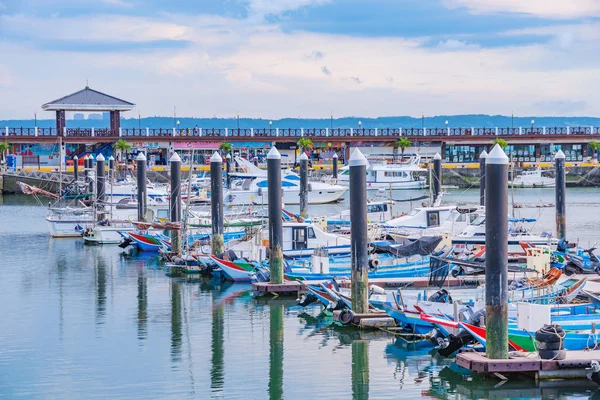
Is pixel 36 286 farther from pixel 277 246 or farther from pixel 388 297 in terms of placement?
pixel 388 297

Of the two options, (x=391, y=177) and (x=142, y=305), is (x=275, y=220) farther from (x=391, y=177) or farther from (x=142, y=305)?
(x=391, y=177)

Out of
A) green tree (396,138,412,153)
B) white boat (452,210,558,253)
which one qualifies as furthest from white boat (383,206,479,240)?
green tree (396,138,412,153)

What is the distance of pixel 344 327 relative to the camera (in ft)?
94.8

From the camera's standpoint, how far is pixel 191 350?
89.4 ft

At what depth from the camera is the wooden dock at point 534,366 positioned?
859 inches

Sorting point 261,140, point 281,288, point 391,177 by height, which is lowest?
point 281,288

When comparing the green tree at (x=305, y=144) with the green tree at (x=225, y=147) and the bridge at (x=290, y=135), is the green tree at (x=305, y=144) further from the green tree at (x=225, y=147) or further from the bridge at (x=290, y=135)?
the green tree at (x=225, y=147)

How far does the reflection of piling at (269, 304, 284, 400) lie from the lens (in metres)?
23.4

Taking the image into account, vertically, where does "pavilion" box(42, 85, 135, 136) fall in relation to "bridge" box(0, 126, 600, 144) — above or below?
above

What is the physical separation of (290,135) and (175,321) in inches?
3317

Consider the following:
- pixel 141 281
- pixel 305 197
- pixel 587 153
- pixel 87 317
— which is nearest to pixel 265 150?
pixel 587 153

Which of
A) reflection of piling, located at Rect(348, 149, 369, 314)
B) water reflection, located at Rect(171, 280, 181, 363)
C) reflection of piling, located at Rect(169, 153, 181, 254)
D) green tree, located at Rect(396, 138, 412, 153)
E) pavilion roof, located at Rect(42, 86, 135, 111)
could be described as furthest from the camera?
green tree, located at Rect(396, 138, 412, 153)

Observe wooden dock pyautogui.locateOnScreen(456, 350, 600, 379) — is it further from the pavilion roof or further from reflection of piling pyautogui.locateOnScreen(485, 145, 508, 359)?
the pavilion roof

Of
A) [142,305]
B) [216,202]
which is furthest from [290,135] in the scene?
[142,305]
